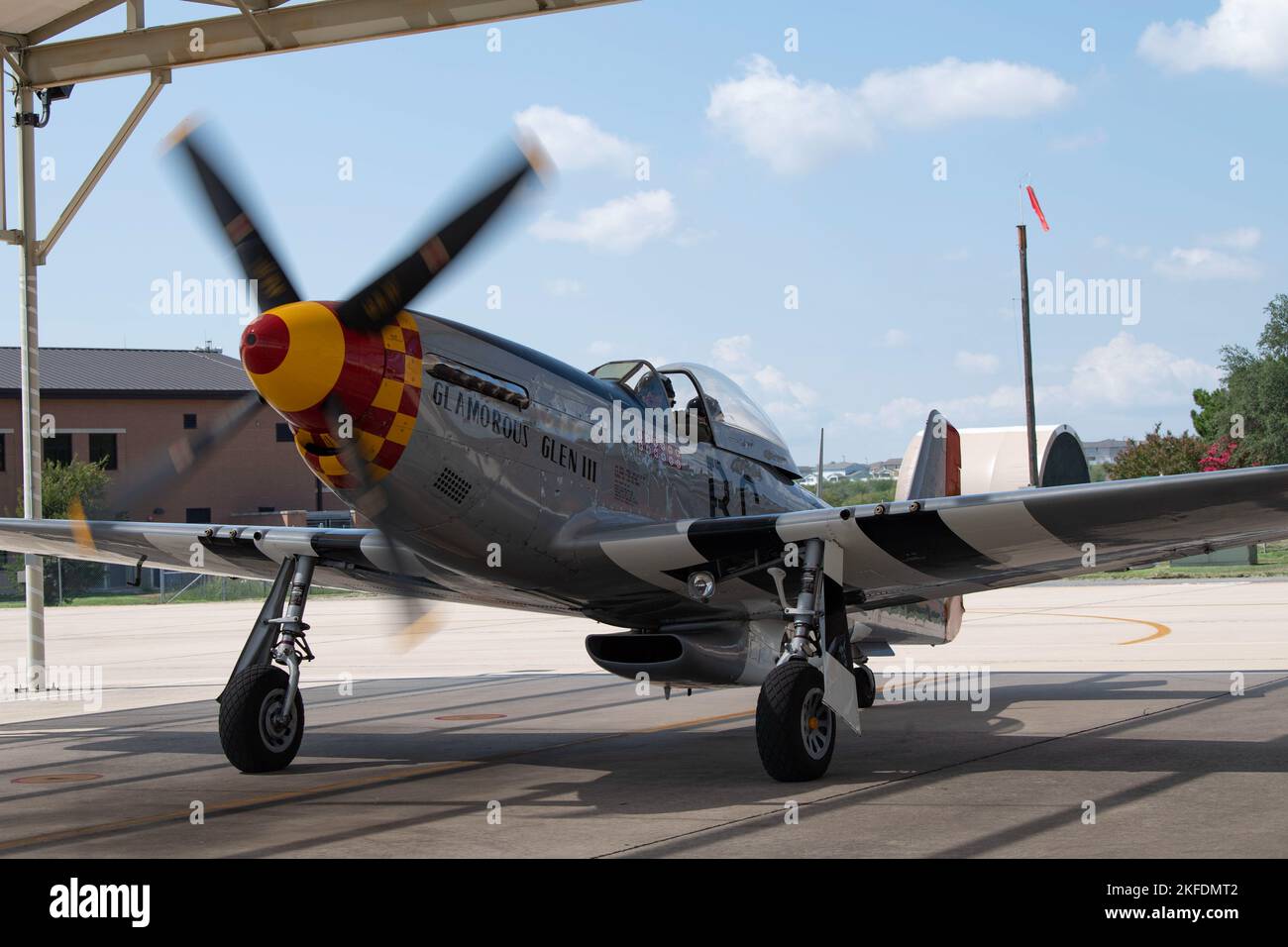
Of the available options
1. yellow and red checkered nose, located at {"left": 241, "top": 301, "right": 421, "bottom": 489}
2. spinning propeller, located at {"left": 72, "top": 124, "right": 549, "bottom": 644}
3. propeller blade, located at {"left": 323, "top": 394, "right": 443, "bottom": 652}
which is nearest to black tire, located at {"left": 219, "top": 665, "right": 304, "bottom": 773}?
propeller blade, located at {"left": 323, "top": 394, "right": 443, "bottom": 652}

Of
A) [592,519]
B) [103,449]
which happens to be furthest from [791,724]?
[103,449]

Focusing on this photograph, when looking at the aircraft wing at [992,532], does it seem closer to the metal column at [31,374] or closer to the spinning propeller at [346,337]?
the spinning propeller at [346,337]

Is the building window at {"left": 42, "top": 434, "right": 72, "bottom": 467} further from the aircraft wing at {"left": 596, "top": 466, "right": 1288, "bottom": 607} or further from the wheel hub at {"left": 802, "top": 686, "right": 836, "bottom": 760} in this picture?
the wheel hub at {"left": 802, "top": 686, "right": 836, "bottom": 760}

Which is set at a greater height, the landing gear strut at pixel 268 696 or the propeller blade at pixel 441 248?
the propeller blade at pixel 441 248

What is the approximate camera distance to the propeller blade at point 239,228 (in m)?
7.98

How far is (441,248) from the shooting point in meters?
7.43

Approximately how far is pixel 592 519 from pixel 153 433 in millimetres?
51072

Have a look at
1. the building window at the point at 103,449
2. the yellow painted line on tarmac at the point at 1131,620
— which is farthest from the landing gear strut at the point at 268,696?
the building window at the point at 103,449

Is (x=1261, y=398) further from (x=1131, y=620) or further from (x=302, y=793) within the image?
(x=302, y=793)

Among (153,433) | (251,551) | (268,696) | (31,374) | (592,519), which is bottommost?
(268,696)

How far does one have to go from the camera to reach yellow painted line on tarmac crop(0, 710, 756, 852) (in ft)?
22.2

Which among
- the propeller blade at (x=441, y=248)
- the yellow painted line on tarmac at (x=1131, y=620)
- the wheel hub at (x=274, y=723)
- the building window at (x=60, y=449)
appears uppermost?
the building window at (x=60, y=449)

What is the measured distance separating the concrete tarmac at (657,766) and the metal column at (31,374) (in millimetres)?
717

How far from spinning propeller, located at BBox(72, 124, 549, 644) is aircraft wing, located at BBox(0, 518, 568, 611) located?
778 millimetres
